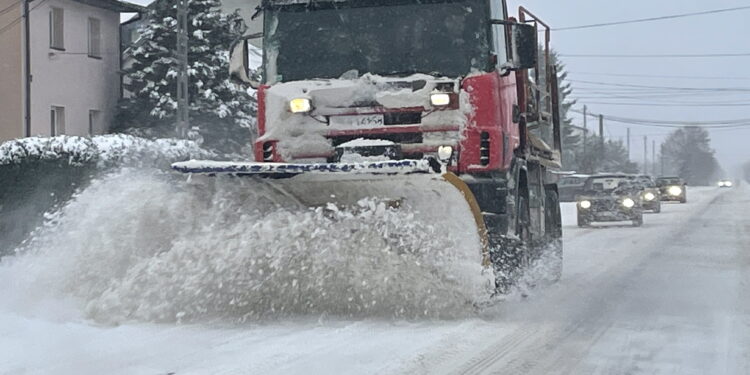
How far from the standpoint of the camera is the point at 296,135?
790 cm

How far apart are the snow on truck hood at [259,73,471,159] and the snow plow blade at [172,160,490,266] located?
30.4 inches

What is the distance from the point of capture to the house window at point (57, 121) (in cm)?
2705

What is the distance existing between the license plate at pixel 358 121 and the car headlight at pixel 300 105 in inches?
8.6

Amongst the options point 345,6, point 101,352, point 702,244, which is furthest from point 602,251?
point 101,352

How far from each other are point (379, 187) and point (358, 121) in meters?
0.93

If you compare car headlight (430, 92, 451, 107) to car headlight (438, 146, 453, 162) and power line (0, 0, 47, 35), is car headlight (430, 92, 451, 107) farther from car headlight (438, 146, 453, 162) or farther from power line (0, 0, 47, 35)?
power line (0, 0, 47, 35)

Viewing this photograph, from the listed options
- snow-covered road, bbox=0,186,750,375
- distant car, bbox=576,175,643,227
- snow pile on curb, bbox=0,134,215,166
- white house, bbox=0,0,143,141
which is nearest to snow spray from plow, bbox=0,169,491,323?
snow-covered road, bbox=0,186,750,375

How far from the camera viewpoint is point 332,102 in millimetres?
7773

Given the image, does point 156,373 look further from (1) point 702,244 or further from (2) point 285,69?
(1) point 702,244

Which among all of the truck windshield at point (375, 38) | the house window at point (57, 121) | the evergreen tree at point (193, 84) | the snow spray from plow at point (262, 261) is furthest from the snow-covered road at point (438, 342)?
the evergreen tree at point (193, 84)

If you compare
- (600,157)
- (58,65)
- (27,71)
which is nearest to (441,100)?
(27,71)

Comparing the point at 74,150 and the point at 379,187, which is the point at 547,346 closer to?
the point at 379,187

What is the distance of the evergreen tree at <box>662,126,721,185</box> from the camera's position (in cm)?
17012

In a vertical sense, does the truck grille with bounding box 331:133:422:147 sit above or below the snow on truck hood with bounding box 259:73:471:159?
below
